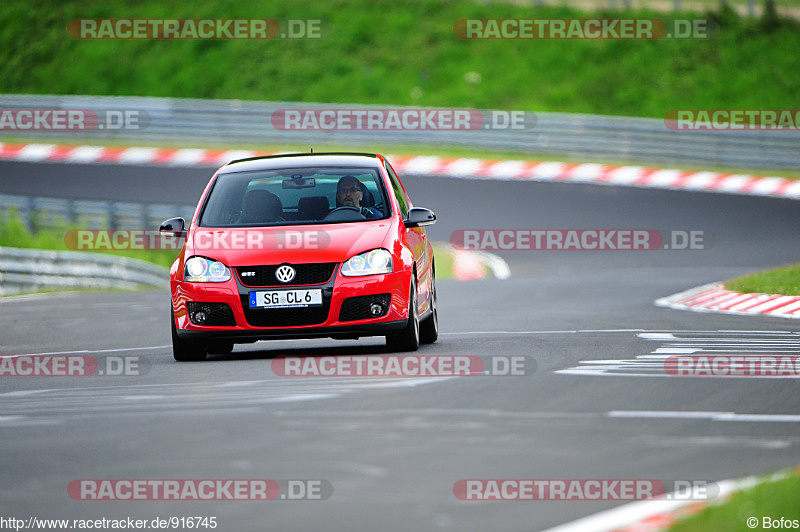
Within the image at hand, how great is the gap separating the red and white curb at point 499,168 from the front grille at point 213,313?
15.5m

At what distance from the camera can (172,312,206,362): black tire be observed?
11461mm

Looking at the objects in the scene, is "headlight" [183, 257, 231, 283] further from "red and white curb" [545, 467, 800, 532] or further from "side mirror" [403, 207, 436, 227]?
"red and white curb" [545, 467, 800, 532]

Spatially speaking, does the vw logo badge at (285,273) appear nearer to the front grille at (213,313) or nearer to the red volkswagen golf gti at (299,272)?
the red volkswagen golf gti at (299,272)

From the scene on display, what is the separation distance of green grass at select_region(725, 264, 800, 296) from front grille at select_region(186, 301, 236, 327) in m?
7.98

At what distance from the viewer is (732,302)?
56.7 feet

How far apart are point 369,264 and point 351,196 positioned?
1.03 m

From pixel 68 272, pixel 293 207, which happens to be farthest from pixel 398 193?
pixel 68 272

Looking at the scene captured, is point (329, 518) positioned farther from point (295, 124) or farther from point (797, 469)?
point (295, 124)

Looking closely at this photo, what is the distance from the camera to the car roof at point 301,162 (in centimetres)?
1240

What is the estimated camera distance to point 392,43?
50188 millimetres

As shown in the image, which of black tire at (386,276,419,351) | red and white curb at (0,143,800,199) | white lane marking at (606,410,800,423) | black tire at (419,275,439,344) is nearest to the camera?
white lane marking at (606,410,800,423)

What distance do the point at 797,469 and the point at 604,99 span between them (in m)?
40.3

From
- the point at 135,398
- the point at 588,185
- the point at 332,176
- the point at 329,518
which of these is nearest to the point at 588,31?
the point at 588,185

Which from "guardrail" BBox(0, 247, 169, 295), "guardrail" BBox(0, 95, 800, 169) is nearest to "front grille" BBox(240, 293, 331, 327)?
"guardrail" BBox(0, 247, 169, 295)
